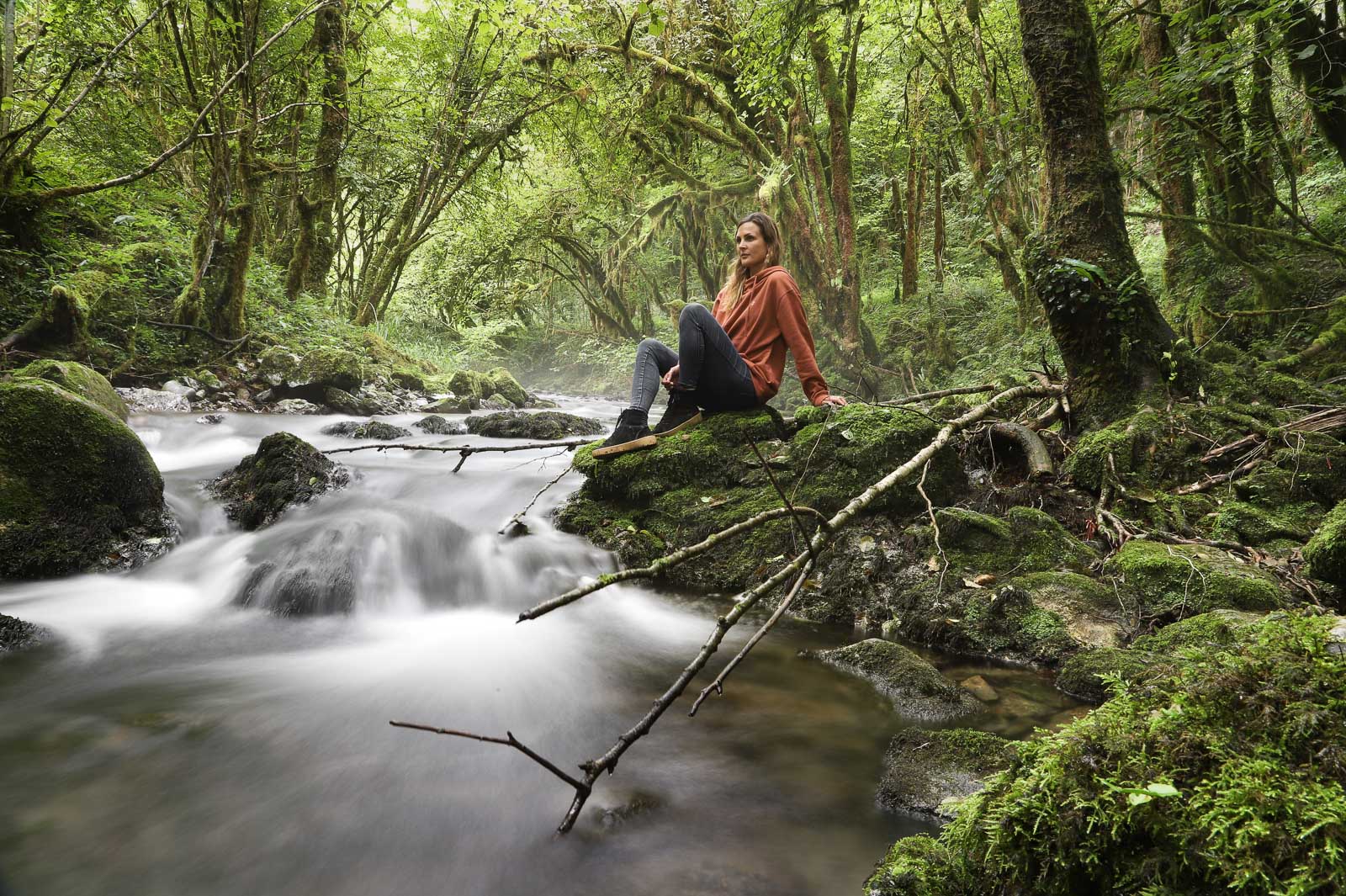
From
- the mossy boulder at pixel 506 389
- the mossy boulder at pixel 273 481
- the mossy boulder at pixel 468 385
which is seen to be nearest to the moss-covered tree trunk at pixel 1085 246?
the mossy boulder at pixel 273 481

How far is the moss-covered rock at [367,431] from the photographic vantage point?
27.9 ft

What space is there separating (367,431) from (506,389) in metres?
7.14

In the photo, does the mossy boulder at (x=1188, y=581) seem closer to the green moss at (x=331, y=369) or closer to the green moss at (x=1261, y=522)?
the green moss at (x=1261, y=522)

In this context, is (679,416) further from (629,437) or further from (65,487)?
(65,487)

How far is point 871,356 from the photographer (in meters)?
13.1

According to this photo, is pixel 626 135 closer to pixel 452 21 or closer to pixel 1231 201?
pixel 452 21

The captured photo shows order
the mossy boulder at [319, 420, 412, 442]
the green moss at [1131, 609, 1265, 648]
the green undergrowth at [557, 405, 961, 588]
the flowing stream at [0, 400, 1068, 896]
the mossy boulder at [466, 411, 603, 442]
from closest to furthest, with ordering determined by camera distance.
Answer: the flowing stream at [0, 400, 1068, 896] < the green moss at [1131, 609, 1265, 648] < the green undergrowth at [557, 405, 961, 588] < the mossy boulder at [319, 420, 412, 442] < the mossy boulder at [466, 411, 603, 442]

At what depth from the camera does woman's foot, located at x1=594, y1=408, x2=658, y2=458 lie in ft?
15.8

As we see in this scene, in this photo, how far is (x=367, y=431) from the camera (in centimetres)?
859

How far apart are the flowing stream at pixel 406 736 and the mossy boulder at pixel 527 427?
4444mm

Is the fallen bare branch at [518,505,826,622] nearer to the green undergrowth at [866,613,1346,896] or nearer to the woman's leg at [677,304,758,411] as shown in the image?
the green undergrowth at [866,613,1346,896]

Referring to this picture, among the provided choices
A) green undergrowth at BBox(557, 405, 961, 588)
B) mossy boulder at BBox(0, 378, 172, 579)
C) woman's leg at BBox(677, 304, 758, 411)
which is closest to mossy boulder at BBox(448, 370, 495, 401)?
mossy boulder at BBox(0, 378, 172, 579)

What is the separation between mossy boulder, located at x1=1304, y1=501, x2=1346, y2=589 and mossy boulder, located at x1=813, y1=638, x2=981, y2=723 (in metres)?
1.52

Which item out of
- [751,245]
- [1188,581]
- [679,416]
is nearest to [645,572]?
[1188,581]
